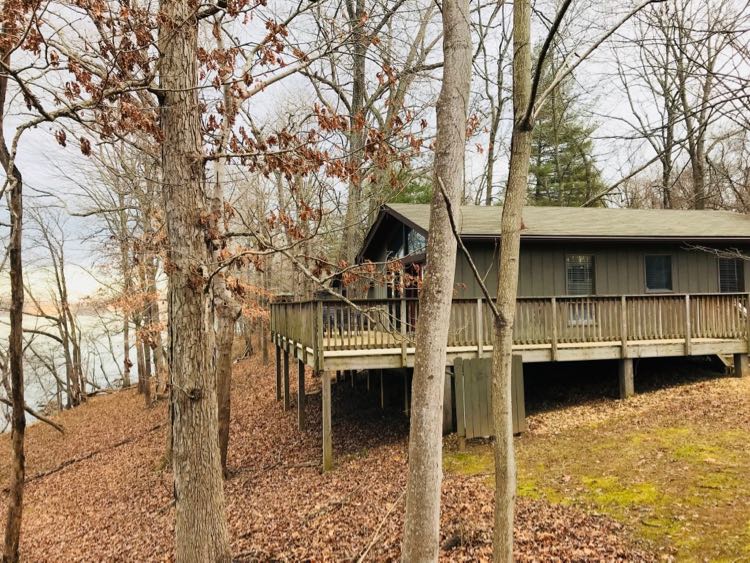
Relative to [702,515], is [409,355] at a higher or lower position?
higher

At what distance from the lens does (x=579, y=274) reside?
43.5 feet

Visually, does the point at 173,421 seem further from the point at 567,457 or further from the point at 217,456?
the point at 567,457

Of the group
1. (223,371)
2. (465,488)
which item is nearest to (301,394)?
(223,371)

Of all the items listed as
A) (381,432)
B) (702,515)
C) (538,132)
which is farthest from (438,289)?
(538,132)

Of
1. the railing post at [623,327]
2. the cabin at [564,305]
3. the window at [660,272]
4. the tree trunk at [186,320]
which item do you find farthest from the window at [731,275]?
the tree trunk at [186,320]

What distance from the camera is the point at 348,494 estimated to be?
317 inches

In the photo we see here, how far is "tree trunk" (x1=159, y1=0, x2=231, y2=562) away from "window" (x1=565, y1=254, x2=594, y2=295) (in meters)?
10.6

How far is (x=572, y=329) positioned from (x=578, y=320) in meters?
0.66

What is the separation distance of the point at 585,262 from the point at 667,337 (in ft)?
9.72

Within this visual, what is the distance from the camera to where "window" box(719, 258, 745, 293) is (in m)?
14.1

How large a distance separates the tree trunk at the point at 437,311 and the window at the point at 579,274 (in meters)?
9.63

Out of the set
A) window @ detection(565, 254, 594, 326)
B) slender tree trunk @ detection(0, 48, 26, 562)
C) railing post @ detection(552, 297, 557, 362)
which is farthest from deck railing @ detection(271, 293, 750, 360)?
slender tree trunk @ detection(0, 48, 26, 562)

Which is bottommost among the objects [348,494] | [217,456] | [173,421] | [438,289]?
[348,494]

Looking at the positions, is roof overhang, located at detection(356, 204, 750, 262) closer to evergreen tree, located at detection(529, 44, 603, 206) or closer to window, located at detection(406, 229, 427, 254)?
window, located at detection(406, 229, 427, 254)
